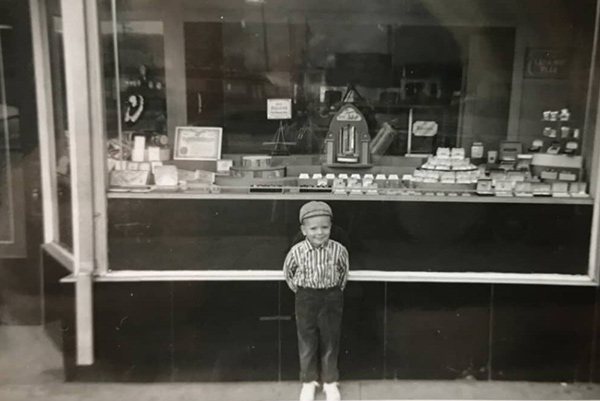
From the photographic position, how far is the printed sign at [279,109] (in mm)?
4094

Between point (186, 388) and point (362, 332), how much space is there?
1.19 metres

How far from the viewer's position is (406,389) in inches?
157

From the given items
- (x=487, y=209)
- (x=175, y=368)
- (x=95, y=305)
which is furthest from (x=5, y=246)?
(x=487, y=209)

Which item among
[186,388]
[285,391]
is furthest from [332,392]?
[186,388]

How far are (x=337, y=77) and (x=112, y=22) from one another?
1457 mm

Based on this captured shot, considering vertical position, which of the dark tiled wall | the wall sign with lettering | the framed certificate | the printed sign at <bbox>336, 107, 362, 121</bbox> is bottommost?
the dark tiled wall

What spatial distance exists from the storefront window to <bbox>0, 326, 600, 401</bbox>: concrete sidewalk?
2.51 feet

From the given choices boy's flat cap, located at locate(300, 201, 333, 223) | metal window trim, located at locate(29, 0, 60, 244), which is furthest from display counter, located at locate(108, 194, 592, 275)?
metal window trim, located at locate(29, 0, 60, 244)

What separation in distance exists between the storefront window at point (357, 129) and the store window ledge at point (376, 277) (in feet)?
0.17

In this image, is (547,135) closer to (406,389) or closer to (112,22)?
(406,389)

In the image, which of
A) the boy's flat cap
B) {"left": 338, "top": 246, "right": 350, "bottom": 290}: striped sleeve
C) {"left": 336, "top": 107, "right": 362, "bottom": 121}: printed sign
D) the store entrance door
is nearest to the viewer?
the boy's flat cap

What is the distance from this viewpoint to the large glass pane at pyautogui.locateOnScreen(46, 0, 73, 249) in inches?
154

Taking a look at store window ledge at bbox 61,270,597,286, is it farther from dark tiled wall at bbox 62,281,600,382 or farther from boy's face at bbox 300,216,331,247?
boy's face at bbox 300,216,331,247

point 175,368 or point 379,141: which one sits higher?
point 379,141
